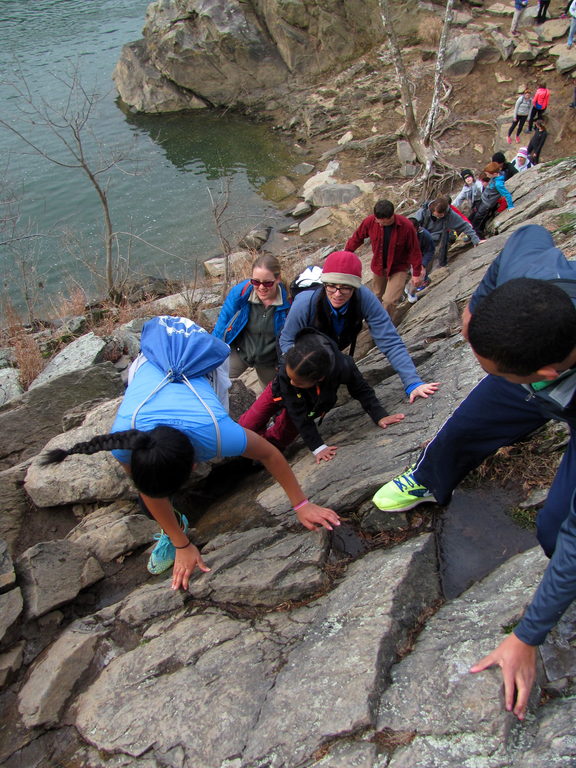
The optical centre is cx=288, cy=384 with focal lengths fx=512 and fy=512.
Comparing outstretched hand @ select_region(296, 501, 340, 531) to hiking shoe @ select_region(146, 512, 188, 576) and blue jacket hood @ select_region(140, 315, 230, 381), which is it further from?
blue jacket hood @ select_region(140, 315, 230, 381)

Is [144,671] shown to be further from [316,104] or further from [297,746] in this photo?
[316,104]

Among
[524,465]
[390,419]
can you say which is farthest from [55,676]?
[524,465]

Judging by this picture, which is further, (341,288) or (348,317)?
(348,317)

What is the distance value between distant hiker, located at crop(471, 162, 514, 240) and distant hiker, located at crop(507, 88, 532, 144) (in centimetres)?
696

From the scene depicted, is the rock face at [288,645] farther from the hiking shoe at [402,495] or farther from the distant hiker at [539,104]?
the distant hiker at [539,104]

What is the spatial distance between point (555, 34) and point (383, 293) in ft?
56.0

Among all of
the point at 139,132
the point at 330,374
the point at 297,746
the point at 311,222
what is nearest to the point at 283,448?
the point at 330,374

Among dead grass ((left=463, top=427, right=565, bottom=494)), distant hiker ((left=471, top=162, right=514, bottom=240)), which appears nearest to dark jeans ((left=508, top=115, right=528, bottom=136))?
distant hiker ((left=471, top=162, right=514, bottom=240))

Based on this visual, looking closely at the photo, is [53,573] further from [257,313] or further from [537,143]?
[537,143]

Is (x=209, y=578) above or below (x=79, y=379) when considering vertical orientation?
below

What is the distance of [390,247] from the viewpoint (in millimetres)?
6680

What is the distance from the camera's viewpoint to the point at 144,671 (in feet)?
10.0

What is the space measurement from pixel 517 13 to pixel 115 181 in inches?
636

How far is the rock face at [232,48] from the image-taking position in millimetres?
23031
